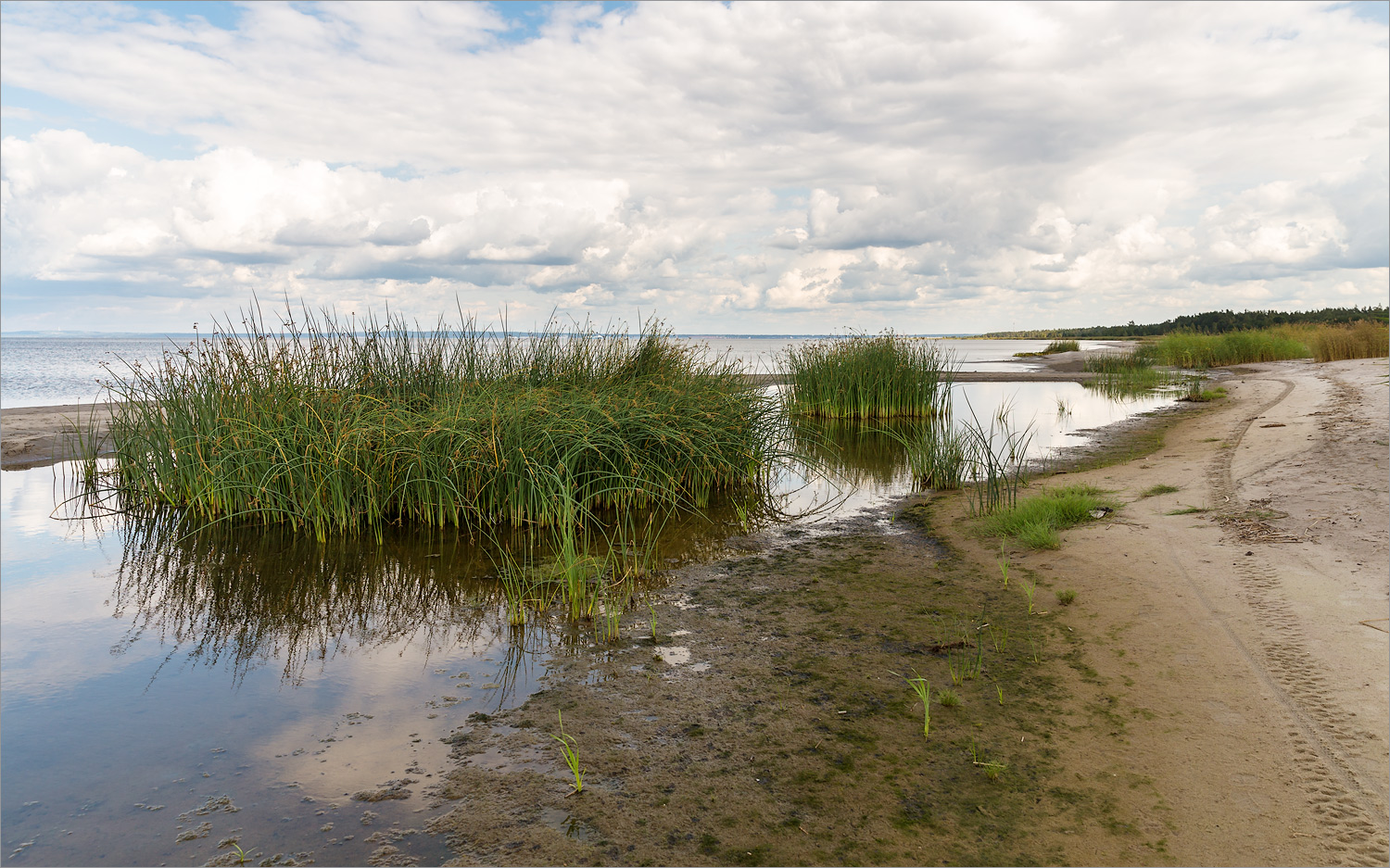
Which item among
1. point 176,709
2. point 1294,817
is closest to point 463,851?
point 176,709

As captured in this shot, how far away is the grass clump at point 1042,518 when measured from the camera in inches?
263

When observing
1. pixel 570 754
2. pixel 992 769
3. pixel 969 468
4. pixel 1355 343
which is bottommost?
pixel 992 769

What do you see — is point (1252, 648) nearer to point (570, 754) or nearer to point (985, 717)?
point (985, 717)

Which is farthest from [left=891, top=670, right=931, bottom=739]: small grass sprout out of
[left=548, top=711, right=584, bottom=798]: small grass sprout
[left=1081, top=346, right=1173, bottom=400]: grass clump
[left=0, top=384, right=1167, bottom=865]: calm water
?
[left=1081, top=346, right=1173, bottom=400]: grass clump

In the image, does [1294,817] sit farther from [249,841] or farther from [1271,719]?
[249,841]

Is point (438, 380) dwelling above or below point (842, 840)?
above

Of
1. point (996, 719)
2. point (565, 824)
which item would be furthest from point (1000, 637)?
point (565, 824)

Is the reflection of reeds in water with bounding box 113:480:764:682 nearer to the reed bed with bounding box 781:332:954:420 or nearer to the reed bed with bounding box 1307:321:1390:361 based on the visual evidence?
the reed bed with bounding box 781:332:954:420

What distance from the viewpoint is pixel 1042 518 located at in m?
7.09

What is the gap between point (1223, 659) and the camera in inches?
161

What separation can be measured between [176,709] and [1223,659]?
235 inches

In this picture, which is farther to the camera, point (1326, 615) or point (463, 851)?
point (1326, 615)

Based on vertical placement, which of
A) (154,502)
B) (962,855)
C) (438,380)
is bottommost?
(962,855)

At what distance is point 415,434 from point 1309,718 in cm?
726
